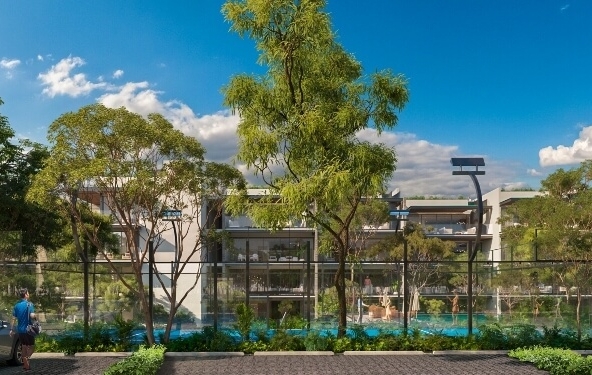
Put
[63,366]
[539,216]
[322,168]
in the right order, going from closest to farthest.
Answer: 1. [63,366]
2. [322,168]
3. [539,216]

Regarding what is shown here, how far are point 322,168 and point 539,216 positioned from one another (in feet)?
77.8

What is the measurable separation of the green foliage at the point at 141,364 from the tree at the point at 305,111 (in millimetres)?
3567

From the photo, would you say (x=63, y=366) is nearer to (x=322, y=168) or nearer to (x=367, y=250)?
(x=322, y=168)

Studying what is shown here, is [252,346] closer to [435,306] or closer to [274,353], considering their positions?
[274,353]

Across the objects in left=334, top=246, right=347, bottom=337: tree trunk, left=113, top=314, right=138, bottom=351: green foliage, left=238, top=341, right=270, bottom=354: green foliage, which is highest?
left=334, top=246, right=347, bottom=337: tree trunk

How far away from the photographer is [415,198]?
62719 millimetres

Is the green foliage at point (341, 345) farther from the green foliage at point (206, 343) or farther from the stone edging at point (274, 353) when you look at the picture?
the green foliage at point (206, 343)

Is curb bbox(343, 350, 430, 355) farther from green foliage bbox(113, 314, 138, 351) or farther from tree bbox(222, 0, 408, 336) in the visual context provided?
green foliage bbox(113, 314, 138, 351)

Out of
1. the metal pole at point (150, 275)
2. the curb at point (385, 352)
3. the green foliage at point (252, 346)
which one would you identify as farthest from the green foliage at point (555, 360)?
the metal pole at point (150, 275)

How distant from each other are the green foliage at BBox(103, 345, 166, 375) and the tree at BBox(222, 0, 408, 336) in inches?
140

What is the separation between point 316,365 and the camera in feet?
46.3

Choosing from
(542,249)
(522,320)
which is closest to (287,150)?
(522,320)

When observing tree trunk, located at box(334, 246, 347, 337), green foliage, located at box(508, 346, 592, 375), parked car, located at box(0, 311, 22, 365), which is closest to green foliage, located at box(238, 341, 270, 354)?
tree trunk, located at box(334, 246, 347, 337)

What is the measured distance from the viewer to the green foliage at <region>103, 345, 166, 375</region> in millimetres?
11711
